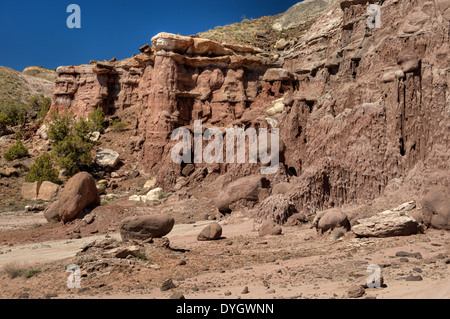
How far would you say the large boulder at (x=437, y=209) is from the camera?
1088cm

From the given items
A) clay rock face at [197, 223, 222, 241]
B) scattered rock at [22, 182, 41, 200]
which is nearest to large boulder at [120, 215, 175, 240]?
clay rock face at [197, 223, 222, 241]

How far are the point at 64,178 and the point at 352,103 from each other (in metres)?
24.2

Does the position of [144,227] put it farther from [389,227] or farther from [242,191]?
[389,227]

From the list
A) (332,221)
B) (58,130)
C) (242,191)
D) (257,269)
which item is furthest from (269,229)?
(58,130)

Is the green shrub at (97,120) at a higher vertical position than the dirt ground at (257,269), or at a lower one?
higher

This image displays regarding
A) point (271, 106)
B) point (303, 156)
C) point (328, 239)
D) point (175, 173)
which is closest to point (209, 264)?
point (328, 239)

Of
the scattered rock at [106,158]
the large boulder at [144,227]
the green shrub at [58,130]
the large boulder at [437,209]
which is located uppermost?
the green shrub at [58,130]

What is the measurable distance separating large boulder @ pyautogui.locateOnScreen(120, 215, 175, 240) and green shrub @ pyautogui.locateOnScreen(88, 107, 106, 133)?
86.1ft

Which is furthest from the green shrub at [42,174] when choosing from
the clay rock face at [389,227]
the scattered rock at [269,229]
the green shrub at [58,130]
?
the clay rock face at [389,227]

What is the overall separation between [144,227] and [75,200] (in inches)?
300

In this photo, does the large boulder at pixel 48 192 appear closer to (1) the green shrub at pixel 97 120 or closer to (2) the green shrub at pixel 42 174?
(2) the green shrub at pixel 42 174

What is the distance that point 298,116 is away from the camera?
822 inches

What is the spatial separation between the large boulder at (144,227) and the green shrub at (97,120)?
2623cm

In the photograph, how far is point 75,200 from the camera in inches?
730
